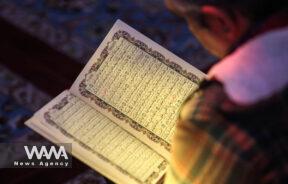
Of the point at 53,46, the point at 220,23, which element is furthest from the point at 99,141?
the point at 53,46

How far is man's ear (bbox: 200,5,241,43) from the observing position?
0.59m

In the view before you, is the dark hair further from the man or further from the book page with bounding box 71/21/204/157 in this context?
the book page with bounding box 71/21/204/157

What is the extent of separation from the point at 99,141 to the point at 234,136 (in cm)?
40

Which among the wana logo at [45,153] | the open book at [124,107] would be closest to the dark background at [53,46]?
the wana logo at [45,153]

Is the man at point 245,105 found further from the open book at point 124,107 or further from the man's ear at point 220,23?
the open book at point 124,107

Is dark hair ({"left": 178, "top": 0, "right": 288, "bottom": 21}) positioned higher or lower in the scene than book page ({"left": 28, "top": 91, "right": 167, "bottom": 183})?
higher

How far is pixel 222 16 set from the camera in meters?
0.60

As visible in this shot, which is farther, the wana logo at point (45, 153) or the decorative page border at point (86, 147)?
the wana logo at point (45, 153)

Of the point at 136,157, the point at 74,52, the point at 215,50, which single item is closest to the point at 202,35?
the point at 215,50

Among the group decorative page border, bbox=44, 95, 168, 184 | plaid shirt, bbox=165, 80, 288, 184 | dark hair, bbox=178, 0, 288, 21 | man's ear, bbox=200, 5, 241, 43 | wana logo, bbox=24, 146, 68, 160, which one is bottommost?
wana logo, bbox=24, 146, 68, 160

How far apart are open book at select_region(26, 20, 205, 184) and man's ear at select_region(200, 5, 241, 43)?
0.33 m

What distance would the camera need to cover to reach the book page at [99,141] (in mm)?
866

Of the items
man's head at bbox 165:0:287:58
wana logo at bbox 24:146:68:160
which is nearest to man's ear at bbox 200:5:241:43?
man's head at bbox 165:0:287:58

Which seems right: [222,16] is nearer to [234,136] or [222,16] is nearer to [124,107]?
[234,136]
